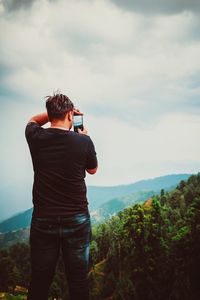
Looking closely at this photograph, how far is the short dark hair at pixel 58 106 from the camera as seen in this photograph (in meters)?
3.21

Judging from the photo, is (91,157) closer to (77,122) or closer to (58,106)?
(77,122)

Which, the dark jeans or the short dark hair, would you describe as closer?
the dark jeans

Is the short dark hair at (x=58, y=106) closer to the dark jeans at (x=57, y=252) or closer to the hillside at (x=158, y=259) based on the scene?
the dark jeans at (x=57, y=252)

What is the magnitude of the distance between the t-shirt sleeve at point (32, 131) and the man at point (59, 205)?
0.01 m

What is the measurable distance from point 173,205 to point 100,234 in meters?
29.5

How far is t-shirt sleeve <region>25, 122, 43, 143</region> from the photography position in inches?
129

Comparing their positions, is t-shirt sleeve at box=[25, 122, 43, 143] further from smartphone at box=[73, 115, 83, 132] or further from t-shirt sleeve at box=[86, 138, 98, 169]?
t-shirt sleeve at box=[86, 138, 98, 169]

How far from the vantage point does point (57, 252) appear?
10.3 ft

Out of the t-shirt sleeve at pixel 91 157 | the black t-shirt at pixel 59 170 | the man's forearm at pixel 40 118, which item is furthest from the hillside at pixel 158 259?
the man's forearm at pixel 40 118

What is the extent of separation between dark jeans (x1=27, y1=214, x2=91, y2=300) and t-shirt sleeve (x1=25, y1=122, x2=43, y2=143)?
86 cm

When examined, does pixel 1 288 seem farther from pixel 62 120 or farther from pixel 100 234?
pixel 62 120

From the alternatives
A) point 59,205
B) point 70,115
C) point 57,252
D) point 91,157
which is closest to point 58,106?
point 70,115

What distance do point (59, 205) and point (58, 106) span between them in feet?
3.39

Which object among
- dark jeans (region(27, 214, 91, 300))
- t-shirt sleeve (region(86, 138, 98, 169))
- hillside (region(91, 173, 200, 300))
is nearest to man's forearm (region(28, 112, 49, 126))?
t-shirt sleeve (region(86, 138, 98, 169))
